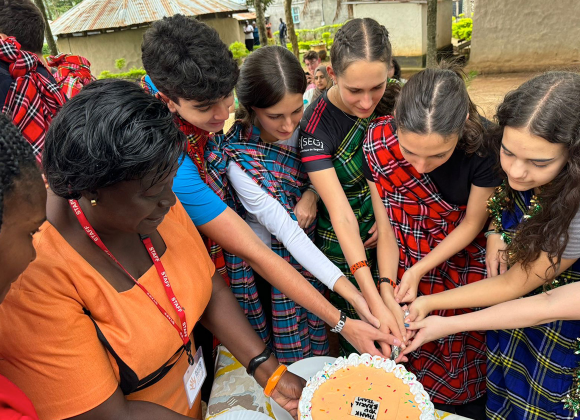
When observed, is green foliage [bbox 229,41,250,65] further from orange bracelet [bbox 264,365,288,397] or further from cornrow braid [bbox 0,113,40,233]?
cornrow braid [bbox 0,113,40,233]

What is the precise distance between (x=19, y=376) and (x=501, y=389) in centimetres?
167

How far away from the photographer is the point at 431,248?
1.92 metres

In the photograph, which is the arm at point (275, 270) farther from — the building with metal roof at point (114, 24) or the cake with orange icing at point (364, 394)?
the building with metal roof at point (114, 24)

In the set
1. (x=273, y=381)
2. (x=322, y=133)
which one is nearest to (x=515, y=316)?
(x=273, y=381)

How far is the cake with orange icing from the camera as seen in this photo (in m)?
1.25

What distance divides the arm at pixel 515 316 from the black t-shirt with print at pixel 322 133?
2.56 ft

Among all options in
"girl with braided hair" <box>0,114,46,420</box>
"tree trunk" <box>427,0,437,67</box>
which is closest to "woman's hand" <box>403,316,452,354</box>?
"girl with braided hair" <box>0,114,46,420</box>

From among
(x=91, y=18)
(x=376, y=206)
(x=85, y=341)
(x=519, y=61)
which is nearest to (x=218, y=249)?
(x=376, y=206)

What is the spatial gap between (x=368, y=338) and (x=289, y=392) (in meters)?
0.39

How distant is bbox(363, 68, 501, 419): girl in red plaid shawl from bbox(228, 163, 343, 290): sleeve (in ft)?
→ 0.92

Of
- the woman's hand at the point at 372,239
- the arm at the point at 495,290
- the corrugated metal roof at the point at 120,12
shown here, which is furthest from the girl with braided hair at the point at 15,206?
the corrugated metal roof at the point at 120,12

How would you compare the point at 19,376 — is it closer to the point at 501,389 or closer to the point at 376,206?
the point at 376,206

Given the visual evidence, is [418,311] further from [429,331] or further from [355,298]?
[355,298]

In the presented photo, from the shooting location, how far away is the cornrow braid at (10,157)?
72cm
